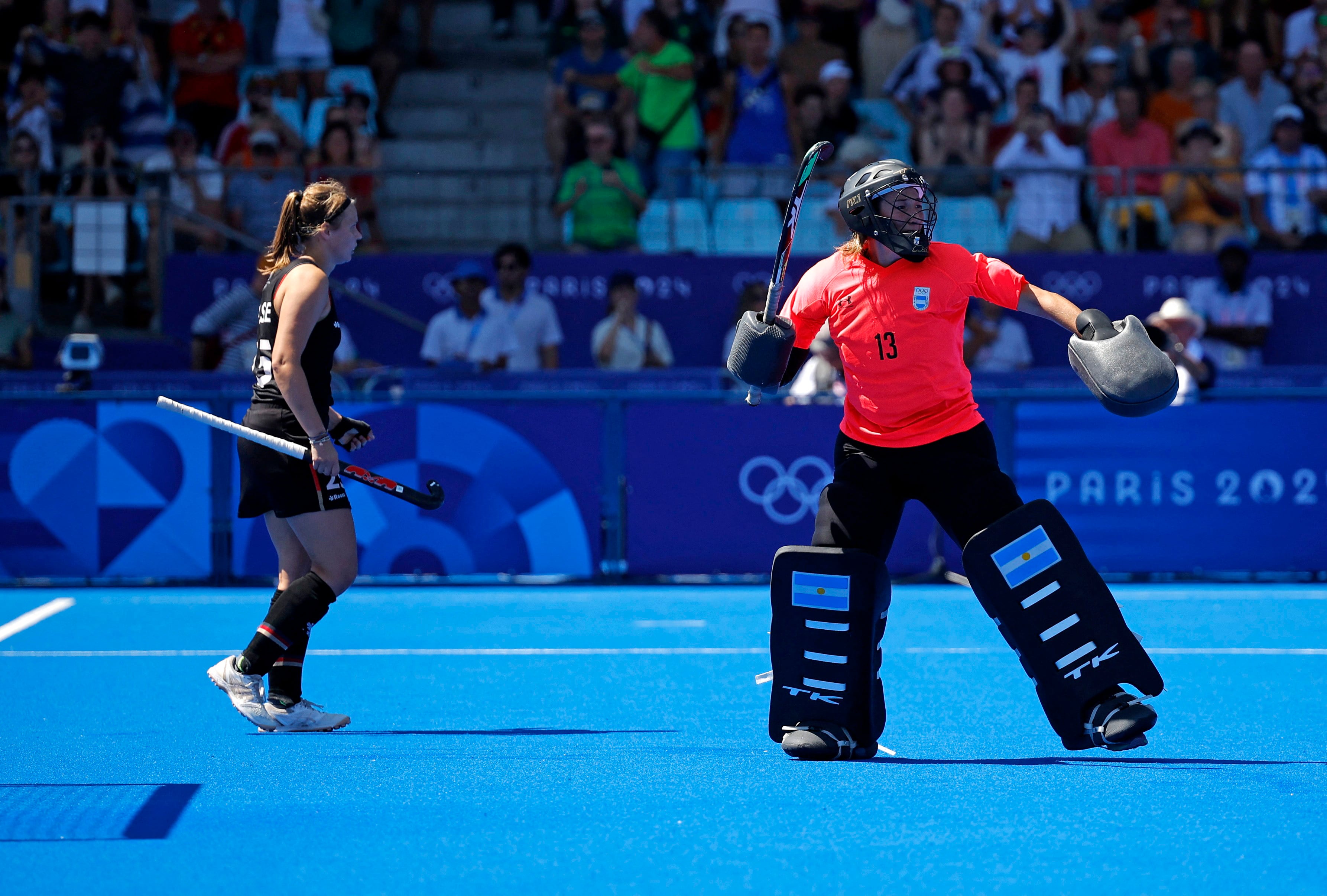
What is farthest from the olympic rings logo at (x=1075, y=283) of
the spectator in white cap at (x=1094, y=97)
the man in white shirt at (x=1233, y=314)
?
the spectator in white cap at (x=1094, y=97)

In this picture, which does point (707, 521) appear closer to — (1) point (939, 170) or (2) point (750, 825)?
(1) point (939, 170)

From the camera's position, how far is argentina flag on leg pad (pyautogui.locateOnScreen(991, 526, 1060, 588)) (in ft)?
18.0

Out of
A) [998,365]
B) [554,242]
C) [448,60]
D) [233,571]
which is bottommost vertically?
[233,571]

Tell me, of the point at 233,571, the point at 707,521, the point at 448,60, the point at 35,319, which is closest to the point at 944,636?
the point at 707,521

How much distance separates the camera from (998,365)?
13.8m

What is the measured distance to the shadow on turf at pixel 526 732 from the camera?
614 cm

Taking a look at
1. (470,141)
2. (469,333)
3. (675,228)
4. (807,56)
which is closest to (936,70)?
(807,56)

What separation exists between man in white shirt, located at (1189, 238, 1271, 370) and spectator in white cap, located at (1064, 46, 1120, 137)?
90.8 inches

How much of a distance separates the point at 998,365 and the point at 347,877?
416 inches

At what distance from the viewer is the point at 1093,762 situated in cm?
552

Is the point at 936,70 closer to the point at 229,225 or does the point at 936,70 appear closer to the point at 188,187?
the point at 229,225

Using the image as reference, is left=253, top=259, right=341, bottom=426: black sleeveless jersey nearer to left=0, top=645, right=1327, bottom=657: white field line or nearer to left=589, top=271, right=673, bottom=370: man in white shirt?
left=0, top=645, right=1327, bottom=657: white field line

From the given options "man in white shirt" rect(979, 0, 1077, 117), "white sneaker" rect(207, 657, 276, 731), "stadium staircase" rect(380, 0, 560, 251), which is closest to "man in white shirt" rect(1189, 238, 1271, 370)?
"man in white shirt" rect(979, 0, 1077, 117)

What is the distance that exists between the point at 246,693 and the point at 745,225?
30.6 feet
